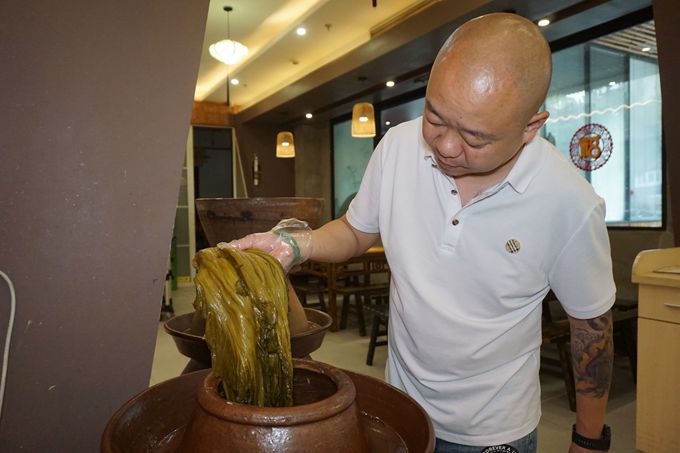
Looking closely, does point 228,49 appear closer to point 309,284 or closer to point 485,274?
point 309,284

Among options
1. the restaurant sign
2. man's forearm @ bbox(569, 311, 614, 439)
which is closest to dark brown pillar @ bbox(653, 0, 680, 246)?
the restaurant sign

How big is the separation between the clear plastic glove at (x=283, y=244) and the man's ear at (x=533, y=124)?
1.88 ft

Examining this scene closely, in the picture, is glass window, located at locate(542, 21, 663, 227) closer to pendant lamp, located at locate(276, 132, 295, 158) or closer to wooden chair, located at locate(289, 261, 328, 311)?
wooden chair, located at locate(289, 261, 328, 311)

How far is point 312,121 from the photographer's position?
1004cm

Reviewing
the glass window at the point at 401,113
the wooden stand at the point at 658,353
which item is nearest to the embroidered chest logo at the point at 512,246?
the wooden stand at the point at 658,353

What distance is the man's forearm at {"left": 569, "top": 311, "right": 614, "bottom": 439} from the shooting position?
1.31 metres

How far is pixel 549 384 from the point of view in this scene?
158 inches

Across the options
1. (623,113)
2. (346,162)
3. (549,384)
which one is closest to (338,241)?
(549,384)

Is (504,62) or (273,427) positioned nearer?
(273,427)

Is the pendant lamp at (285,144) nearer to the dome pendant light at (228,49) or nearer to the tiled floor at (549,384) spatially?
the dome pendant light at (228,49)

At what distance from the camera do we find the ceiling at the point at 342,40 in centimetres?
477

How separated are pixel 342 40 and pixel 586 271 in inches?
253

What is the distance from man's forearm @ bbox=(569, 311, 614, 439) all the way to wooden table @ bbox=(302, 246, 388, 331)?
4.13m

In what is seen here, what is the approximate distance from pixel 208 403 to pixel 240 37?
7.20 meters
